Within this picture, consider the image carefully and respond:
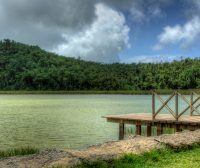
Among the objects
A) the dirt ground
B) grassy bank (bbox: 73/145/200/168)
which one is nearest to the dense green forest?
the dirt ground

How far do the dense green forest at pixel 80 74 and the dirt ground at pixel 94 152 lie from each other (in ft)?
438

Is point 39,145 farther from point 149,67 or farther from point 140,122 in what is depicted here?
point 149,67

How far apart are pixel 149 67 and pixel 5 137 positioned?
5795 inches

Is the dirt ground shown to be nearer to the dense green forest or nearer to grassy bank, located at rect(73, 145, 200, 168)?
grassy bank, located at rect(73, 145, 200, 168)

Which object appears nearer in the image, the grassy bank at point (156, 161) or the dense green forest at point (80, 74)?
the grassy bank at point (156, 161)

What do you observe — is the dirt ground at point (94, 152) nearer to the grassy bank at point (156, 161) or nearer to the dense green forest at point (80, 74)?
the grassy bank at point (156, 161)

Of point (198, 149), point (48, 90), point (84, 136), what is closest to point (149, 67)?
point (48, 90)

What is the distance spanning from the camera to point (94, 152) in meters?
11.7

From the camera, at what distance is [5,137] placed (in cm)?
2692

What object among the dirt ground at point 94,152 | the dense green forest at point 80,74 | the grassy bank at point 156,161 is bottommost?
the grassy bank at point 156,161

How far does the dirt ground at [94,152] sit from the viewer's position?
405 inches

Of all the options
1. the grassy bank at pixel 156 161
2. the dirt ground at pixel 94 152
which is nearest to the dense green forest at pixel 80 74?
the dirt ground at pixel 94 152

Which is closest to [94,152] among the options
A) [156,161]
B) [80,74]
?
[156,161]

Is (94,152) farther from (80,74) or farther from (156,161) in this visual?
(80,74)
